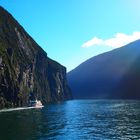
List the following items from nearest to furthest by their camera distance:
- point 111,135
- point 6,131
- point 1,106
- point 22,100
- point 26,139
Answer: point 26,139
point 111,135
point 6,131
point 1,106
point 22,100

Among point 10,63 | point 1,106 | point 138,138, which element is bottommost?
point 138,138

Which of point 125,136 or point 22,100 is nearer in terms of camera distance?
point 125,136

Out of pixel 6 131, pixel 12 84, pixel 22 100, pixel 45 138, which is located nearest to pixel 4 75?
pixel 12 84

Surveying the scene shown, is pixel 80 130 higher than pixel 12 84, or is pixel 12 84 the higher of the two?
pixel 12 84

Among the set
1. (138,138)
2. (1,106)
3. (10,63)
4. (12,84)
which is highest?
(10,63)

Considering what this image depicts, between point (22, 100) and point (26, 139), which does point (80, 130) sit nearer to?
point (26, 139)

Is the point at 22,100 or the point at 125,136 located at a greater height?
the point at 22,100

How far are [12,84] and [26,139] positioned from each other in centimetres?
11670

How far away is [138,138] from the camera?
218ft

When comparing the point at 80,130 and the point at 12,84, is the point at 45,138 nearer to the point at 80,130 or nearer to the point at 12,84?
the point at 80,130

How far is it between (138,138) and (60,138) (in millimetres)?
16254

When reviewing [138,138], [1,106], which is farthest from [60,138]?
[1,106]

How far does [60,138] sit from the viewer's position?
6819 centimetres

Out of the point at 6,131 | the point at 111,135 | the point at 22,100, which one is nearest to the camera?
the point at 111,135
